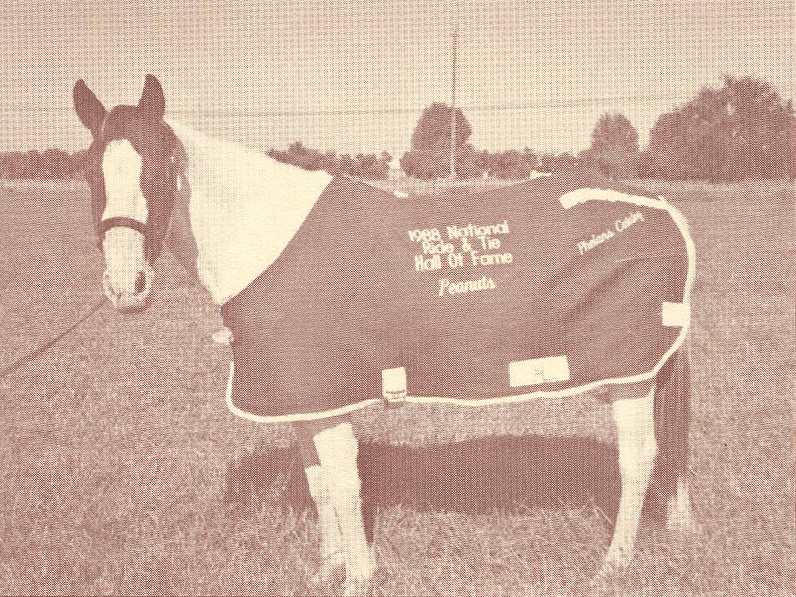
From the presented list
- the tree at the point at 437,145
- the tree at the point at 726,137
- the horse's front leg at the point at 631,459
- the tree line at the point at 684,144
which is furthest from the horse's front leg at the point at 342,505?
the tree at the point at 726,137

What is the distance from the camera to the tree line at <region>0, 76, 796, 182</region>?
1260 centimetres

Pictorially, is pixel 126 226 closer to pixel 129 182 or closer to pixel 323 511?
pixel 129 182

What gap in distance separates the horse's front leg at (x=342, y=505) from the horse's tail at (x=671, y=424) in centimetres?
154

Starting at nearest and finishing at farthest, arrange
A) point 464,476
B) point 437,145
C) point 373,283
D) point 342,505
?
point 373,283 < point 342,505 < point 464,476 < point 437,145

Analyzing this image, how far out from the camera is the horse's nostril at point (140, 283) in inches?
107

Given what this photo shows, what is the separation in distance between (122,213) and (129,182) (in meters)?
0.11

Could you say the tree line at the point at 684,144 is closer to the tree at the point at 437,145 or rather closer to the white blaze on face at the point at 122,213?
the tree at the point at 437,145

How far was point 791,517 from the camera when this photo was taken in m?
3.89

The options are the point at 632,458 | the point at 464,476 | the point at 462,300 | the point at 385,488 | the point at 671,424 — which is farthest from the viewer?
the point at 464,476

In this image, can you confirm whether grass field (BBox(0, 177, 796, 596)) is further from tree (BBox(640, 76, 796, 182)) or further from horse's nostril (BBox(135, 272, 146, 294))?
tree (BBox(640, 76, 796, 182))

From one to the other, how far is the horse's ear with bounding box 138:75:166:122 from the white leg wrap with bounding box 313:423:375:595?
55.2 inches

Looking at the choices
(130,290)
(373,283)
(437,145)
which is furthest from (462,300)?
(437,145)

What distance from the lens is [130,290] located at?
8.82 ft

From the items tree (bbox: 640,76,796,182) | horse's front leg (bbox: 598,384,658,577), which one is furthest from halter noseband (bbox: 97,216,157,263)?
tree (bbox: 640,76,796,182)
